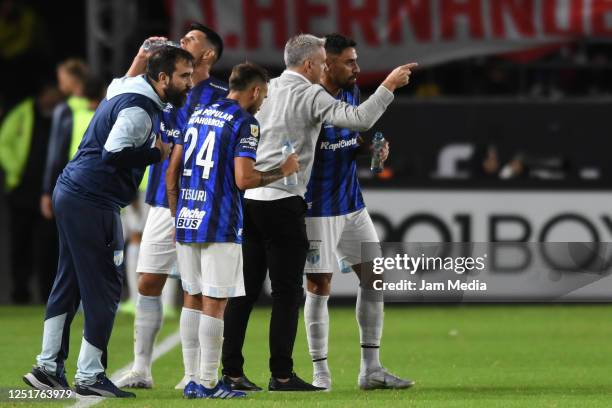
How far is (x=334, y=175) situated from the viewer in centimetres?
932

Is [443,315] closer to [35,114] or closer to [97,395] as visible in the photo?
[35,114]

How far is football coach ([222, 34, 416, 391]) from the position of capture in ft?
28.6

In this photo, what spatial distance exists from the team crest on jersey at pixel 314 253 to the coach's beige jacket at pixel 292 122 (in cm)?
42

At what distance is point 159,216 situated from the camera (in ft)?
30.3

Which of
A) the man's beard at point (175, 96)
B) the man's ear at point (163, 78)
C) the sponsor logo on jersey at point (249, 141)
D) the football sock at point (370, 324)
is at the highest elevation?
A: the man's ear at point (163, 78)

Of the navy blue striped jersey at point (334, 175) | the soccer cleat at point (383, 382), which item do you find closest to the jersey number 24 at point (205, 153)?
the navy blue striped jersey at point (334, 175)

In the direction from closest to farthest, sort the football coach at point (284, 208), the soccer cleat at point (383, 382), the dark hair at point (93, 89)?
the football coach at point (284, 208) < the soccer cleat at point (383, 382) < the dark hair at point (93, 89)

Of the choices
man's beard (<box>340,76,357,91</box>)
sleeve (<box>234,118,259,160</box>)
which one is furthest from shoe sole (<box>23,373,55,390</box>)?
man's beard (<box>340,76,357,91</box>)

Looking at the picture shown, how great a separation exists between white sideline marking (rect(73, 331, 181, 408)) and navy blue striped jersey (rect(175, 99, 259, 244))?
1.00 m

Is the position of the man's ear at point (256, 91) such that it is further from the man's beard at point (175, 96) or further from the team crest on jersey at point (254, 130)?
the man's beard at point (175, 96)

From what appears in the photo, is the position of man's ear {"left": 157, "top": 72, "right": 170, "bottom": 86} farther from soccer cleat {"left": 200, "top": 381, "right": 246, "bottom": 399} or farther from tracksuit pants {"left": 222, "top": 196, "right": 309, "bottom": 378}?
soccer cleat {"left": 200, "top": 381, "right": 246, "bottom": 399}

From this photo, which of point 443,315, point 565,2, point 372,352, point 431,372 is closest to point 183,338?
point 372,352

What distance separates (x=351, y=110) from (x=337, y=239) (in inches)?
40.6

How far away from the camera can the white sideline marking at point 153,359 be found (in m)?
7.96
